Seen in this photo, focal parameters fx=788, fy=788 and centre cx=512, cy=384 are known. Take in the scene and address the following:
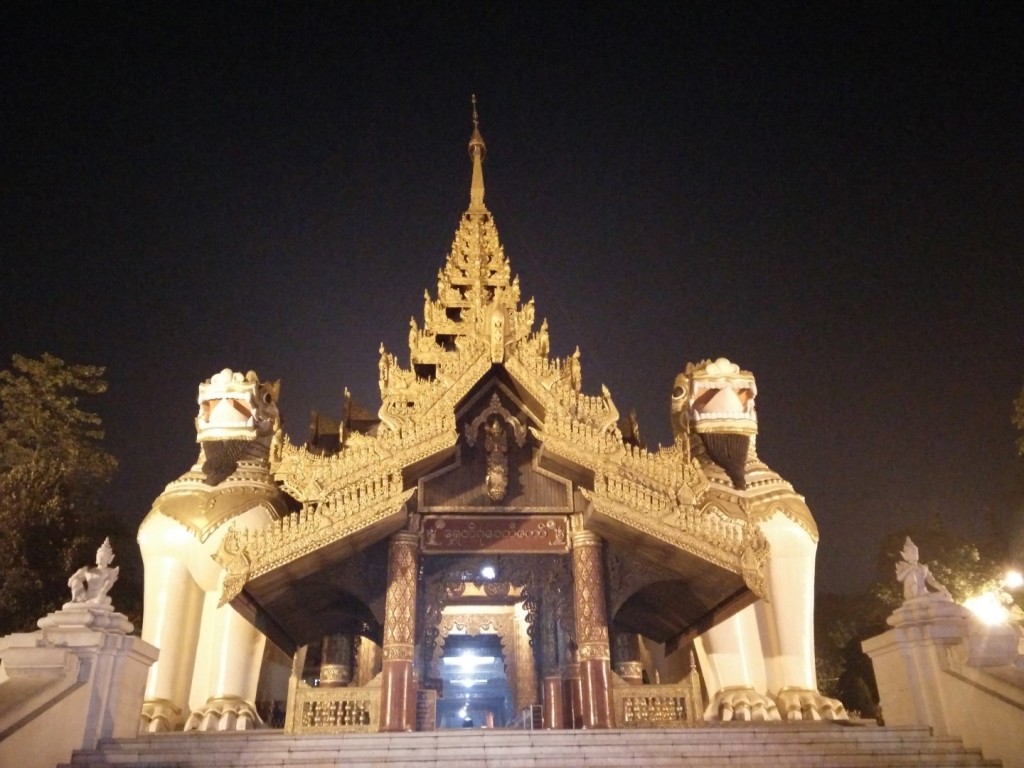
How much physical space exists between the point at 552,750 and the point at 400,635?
10.8 feet

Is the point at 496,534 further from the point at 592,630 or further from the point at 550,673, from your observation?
the point at 550,673

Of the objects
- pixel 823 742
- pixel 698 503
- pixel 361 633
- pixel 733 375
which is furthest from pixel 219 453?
pixel 823 742

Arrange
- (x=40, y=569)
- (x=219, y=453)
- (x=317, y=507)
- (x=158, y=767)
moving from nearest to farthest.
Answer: (x=158, y=767)
(x=317, y=507)
(x=219, y=453)
(x=40, y=569)

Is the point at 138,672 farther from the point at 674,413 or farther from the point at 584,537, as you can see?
the point at 674,413

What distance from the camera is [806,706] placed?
10867 millimetres

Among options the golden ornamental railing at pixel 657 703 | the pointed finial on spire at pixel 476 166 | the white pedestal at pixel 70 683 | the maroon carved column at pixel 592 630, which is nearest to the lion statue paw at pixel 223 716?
the white pedestal at pixel 70 683

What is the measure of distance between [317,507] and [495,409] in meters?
2.80

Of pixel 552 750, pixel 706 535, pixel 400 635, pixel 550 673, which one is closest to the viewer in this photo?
pixel 552 750

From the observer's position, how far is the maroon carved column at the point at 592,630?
9945 millimetres

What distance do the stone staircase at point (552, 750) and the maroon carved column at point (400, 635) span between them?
2100 millimetres

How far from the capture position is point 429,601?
38.4 feet

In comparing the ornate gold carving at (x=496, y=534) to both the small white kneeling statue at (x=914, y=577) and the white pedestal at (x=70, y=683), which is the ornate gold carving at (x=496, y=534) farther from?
the small white kneeling statue at (x=914, y=577)

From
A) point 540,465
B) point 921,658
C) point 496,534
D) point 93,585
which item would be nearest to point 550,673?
point 496,534

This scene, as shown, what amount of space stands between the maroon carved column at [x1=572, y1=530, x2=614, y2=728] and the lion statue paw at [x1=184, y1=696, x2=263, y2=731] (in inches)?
180
